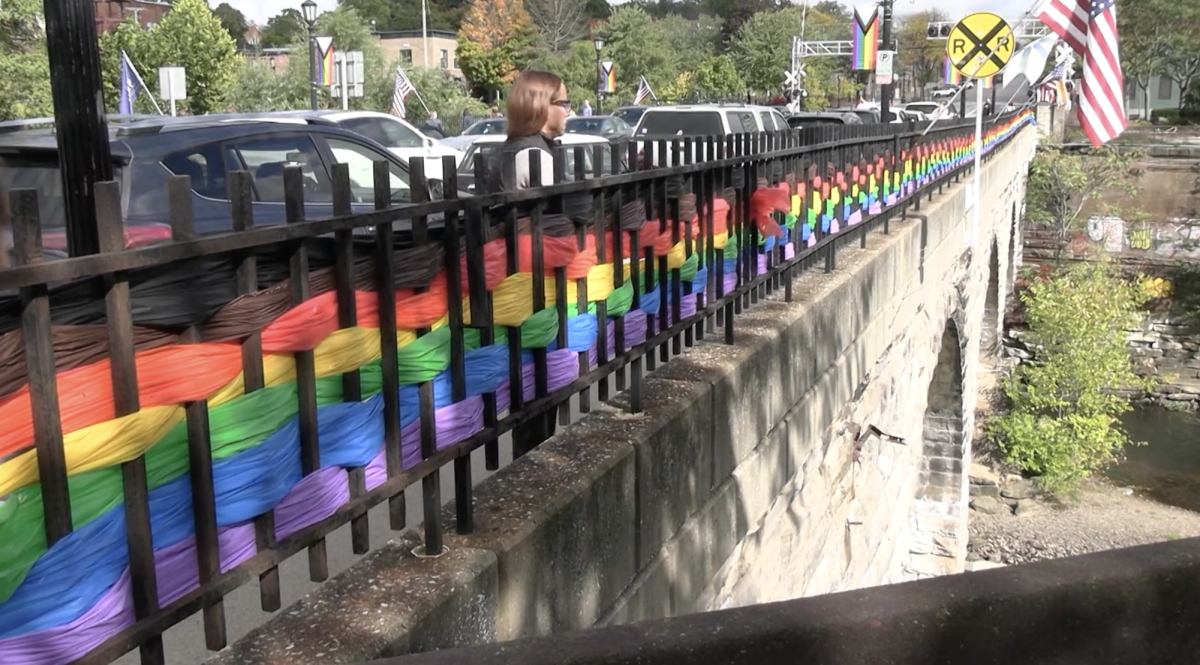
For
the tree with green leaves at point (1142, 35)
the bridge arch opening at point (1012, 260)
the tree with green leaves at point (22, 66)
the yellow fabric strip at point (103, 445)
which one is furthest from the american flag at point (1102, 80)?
the tree with green leaves at point (1142, 35)

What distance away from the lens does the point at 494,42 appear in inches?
2724

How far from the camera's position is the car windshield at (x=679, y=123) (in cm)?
1675

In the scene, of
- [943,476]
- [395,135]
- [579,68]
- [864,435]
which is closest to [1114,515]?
[943,476]

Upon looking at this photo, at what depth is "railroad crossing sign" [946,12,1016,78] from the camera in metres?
12.0

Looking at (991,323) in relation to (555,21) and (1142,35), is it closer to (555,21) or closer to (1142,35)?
(1142,35)

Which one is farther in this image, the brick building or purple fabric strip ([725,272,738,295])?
the brick building

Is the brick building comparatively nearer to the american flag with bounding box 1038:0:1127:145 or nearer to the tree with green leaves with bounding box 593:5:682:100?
the tree with green leaves with bounding box 593:5:682:100

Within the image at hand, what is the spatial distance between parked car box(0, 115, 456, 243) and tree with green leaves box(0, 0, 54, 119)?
1755 cm

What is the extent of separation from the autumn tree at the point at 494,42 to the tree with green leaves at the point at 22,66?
42401mm

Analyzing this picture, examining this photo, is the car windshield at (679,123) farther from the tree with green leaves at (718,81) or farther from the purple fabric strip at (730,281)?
the tree with green leaves at (718,81)

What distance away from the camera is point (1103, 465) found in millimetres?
27266

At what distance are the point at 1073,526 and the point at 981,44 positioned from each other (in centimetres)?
1327

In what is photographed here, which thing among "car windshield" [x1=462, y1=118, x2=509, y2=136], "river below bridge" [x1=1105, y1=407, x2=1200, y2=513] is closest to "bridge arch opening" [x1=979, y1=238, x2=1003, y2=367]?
"river below bridge" [x1=1105, y1=407, x2=1200, y2=513]

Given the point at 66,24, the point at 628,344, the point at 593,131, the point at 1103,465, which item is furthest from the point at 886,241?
the point at 1103,465
